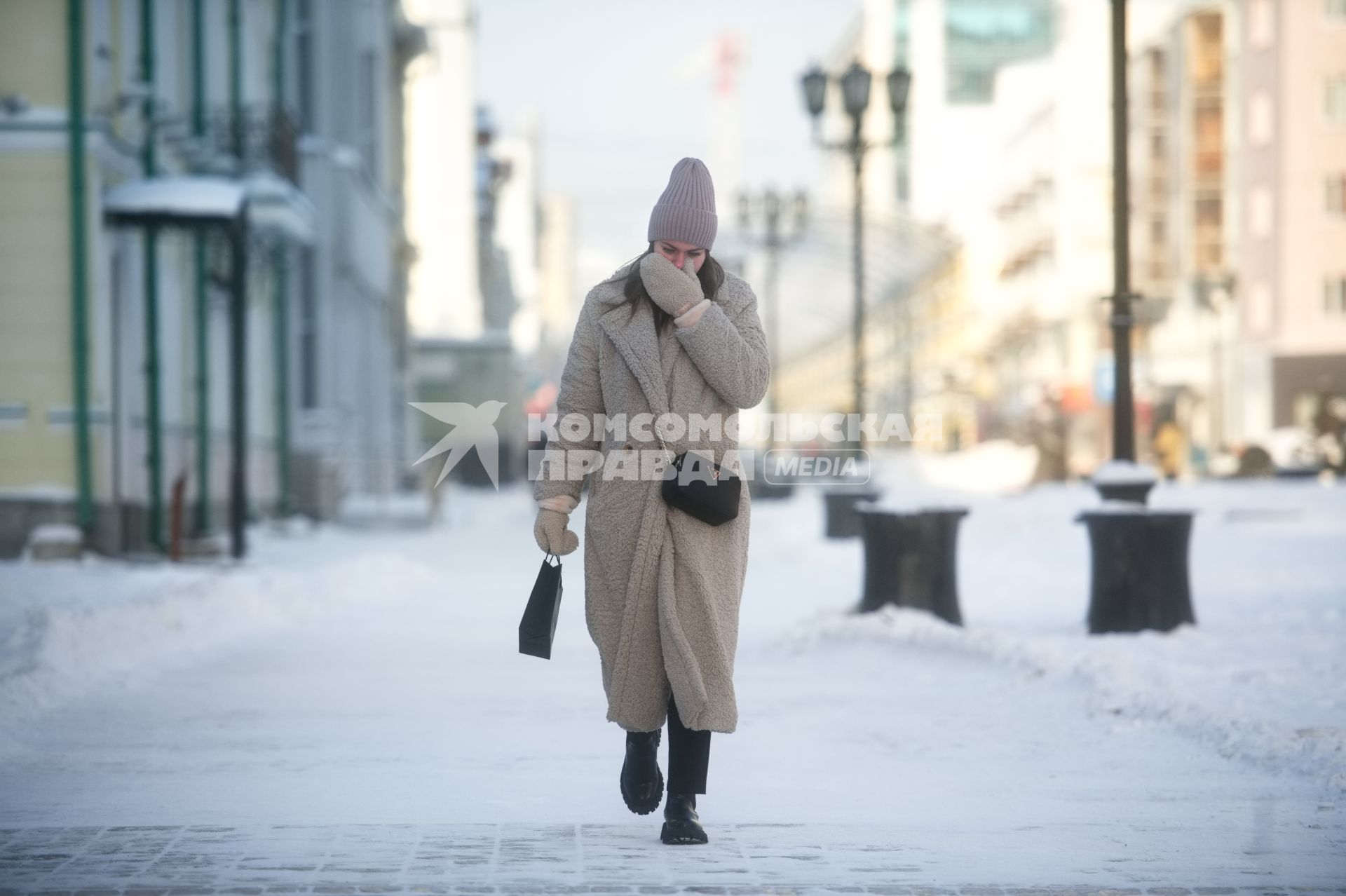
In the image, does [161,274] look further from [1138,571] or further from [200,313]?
[1138,571]

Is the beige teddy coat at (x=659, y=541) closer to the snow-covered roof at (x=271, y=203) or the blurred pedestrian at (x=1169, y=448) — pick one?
the snow-covered roof at (x=271, y=203)

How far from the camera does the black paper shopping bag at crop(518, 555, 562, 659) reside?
207 inches

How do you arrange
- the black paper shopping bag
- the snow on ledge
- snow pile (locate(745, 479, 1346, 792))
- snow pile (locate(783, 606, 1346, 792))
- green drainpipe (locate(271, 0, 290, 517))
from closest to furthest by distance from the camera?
1. the black paper shopping bag
2. snow pile (locate(783, 606, 1346, 792))
3. snow pile (locate(745, 479, 1346, 792))
4. the snow on ledge
5. green drainpipe (locate(271, 0, 290, 517))

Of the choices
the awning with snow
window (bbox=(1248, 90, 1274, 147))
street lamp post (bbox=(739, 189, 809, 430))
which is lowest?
the awning with snow

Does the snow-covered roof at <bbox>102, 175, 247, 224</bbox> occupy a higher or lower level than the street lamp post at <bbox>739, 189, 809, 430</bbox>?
lower

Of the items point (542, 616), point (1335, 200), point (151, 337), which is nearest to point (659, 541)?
point (542, 616)

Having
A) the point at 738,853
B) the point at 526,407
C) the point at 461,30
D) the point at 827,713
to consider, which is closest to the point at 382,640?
the point at 827,713

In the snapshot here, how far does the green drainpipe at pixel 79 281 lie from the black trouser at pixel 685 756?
11987mm

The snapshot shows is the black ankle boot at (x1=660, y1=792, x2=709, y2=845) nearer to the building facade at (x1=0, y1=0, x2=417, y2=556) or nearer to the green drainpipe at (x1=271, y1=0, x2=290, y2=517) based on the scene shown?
the building facade at (x1=0, y1=0, x2=417, y2=556)

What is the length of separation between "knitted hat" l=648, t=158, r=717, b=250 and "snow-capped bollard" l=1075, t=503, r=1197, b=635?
5.30 m

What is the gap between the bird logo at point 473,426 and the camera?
4791cm

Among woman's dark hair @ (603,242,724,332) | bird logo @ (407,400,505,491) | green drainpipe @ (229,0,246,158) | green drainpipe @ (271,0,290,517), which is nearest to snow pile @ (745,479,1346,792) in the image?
woman's dark hair @ (603,242,724,332)

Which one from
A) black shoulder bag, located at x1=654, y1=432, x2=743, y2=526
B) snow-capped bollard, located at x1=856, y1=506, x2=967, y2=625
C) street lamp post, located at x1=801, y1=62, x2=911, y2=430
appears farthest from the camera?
street lamp post, located at x1=801, y1=62, x2=911, y2=430

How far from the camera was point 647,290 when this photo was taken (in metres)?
5.14
